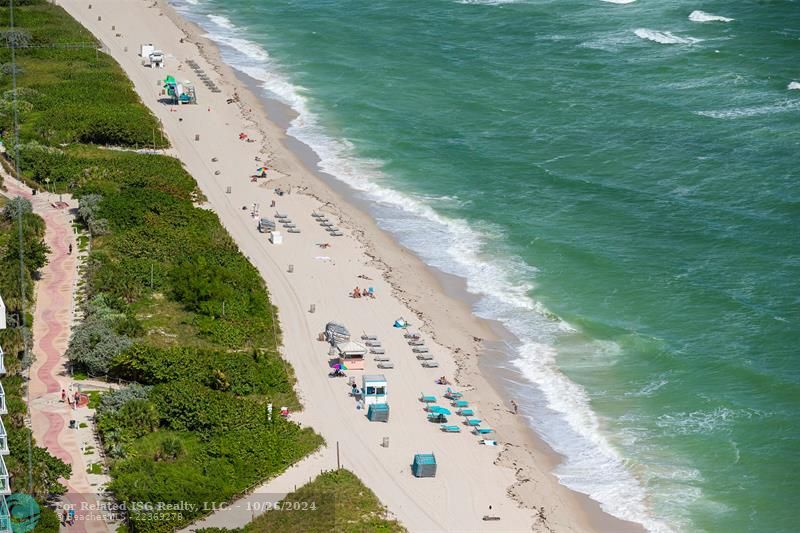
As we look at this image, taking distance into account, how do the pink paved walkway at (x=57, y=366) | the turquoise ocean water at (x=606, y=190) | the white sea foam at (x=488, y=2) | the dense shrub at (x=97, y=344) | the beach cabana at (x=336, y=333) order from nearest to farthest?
the pink paved walkway at (x=57, y=366)
the dense shrub at (x=97, y=344)
the turquoise ocean water at (x=606, y=190)
the beach cabana at (x=336, y=333)
the white sea foam at (x=488, y=2)

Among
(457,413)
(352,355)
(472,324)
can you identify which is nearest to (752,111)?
(472,324)

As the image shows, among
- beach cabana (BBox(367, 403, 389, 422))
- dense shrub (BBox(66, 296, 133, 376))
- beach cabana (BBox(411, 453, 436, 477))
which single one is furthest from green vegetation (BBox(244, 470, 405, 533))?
dense shrub (BBox(66, 296, 133, 376))

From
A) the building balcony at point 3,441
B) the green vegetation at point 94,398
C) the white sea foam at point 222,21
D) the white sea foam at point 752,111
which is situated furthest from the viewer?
the white sea foam at point 222,21

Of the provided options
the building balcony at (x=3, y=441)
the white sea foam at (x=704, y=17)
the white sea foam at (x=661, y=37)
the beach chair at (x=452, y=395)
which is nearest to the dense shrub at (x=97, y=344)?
the beach chair at (x=452, y=395)

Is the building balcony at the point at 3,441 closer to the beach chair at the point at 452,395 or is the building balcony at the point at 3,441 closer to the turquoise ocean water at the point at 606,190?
the beach chair at the point at 452,395

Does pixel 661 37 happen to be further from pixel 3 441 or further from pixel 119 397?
pixel 3 441

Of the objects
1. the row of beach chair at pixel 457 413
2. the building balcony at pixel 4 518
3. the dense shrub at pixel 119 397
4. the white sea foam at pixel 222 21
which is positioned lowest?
the row of beach chair at pixel 457 413
